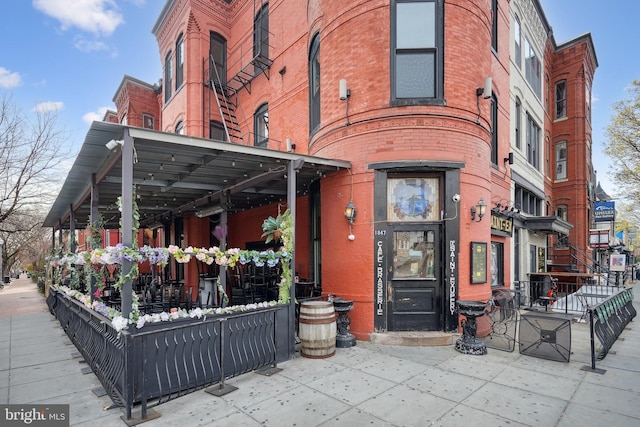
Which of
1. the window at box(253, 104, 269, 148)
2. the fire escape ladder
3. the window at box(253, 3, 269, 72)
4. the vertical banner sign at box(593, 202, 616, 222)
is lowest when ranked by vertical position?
the vertical banner sign at box(593, 202, 616, 222)

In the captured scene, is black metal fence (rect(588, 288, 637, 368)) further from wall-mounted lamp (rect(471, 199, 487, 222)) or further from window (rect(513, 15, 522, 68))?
window (rect(513, 15, 522, 68))

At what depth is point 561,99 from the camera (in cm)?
2091

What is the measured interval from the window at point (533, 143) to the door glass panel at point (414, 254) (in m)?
10.9

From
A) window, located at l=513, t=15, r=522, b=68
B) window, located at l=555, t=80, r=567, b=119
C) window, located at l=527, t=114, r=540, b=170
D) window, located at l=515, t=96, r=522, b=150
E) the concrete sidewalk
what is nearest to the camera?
the concrete sidewalk

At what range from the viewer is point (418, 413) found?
14.3ft

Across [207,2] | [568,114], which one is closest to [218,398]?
[207,2]

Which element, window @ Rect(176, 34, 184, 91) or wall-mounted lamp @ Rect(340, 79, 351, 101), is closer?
wall-mounted lamp @ Rect(340, 79, 351, 101)

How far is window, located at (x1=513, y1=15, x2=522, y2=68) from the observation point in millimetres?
13906

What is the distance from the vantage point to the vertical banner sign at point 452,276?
7.40 metres

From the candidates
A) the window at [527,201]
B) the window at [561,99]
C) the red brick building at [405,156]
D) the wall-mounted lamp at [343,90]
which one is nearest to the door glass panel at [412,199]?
the red brick building at [405,156]

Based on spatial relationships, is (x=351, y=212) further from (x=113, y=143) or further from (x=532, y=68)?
(x=532, y=68)

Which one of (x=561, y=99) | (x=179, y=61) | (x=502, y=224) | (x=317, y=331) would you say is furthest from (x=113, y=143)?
(x=561, y=99)

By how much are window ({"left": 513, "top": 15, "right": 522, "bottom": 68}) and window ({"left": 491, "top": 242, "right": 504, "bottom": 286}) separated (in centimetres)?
742

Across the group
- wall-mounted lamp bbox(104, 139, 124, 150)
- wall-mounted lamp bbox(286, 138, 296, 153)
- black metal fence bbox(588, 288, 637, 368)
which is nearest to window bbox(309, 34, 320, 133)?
wall-mounted lamp bbox(286, 138, 296, 153)
